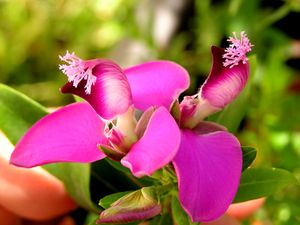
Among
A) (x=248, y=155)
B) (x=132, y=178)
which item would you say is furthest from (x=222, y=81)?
(x=132, y=178)

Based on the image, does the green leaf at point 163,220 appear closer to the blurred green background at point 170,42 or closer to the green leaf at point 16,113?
the green leaf at point 16,113

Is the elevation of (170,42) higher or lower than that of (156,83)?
lower

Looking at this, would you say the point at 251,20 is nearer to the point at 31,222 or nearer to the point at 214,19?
the point at 214,19

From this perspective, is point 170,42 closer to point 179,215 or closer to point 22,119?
point 22,119

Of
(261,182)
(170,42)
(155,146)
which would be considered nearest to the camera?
(155,146)

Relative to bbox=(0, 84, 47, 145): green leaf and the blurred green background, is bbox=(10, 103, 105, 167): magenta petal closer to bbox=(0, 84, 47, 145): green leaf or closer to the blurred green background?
bbox=(0, 84, 47, 145): green leaf

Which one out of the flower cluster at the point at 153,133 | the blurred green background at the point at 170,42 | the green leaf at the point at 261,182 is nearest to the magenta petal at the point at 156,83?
the flower cluster at the point at 153,133
